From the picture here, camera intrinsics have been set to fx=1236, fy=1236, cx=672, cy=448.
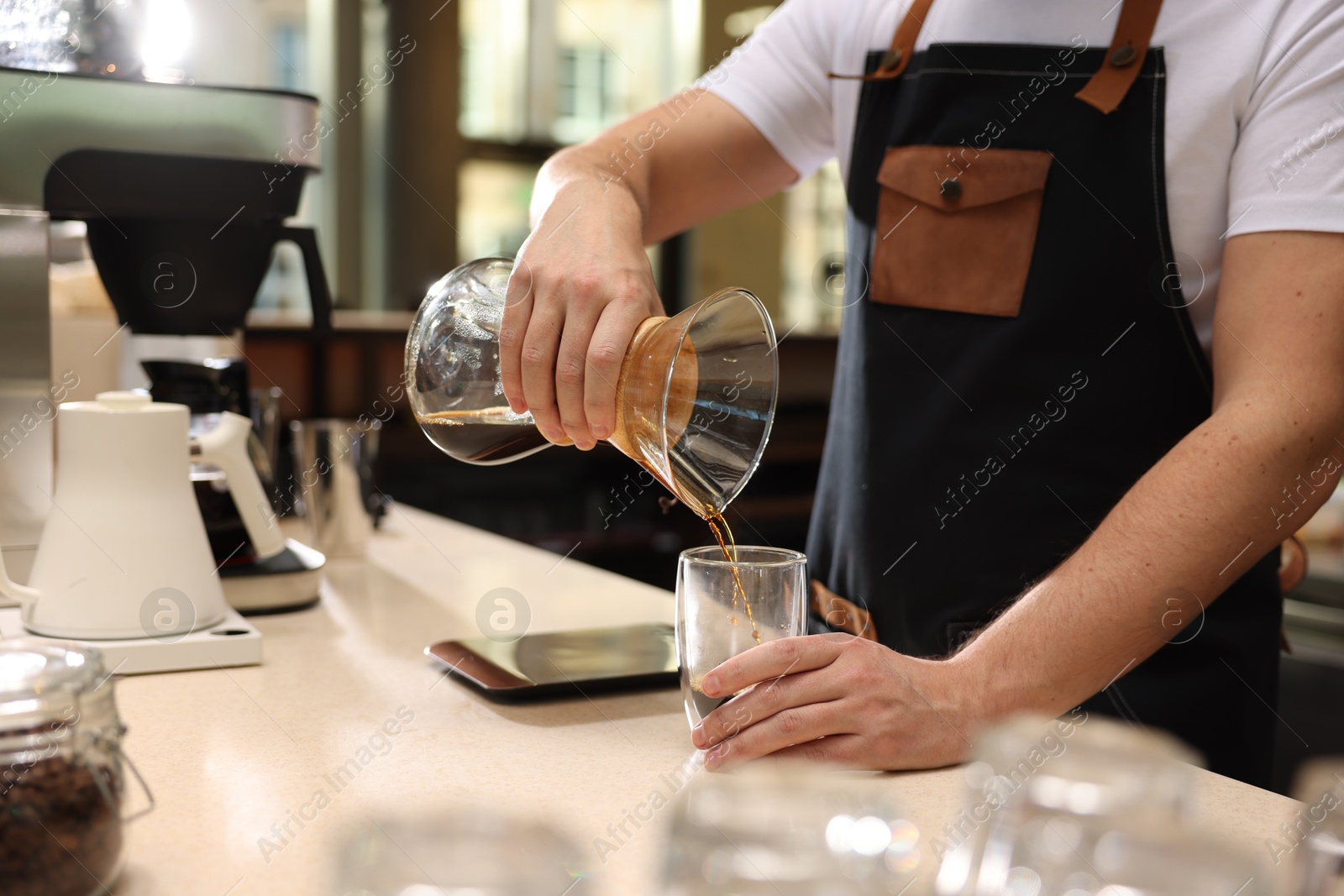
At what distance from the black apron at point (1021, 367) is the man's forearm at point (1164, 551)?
23cm

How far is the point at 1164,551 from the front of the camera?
1.12 m

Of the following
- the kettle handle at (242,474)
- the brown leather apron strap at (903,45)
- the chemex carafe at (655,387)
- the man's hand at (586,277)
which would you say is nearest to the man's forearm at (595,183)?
the man's hand at (586,277)

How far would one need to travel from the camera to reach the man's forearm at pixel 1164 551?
1.11 meters

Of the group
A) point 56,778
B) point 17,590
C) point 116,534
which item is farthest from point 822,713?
point 17,590

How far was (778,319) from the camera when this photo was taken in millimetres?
6719

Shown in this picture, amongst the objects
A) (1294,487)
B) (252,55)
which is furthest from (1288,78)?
(252,55)

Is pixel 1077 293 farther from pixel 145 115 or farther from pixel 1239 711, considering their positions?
pixel 145 115

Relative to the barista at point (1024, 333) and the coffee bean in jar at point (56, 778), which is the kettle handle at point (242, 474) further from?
the coffee bean in jar at point (56, 778)

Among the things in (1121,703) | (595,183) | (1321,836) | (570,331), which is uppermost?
(595,183)

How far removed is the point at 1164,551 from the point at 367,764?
0.72 metres

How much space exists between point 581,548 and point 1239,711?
268 centimetres

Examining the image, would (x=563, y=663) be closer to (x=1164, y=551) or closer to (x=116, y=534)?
(x=116, y=534)

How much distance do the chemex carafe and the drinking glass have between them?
0.27ft

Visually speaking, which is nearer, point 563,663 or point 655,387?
point 655,387
